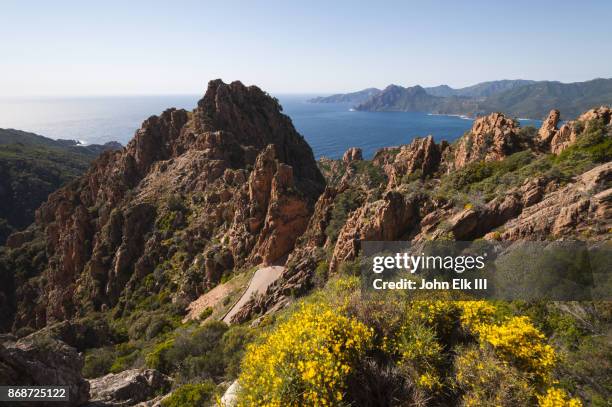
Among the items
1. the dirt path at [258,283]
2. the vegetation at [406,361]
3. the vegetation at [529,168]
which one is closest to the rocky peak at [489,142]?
the vegetation at [529,168]

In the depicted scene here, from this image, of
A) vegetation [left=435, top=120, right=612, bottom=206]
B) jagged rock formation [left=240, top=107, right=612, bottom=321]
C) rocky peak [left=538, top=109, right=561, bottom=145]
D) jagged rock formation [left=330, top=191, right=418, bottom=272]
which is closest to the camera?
jagged rock formation [left=240, top=107, right=612, bottom=321]

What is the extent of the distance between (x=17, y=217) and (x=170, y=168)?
247ft

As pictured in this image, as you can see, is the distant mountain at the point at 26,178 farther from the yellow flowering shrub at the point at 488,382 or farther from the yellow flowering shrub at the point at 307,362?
the yellow flowering shrub at the point at 488,382

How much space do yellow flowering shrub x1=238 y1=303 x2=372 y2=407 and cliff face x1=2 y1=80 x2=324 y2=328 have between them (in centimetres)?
2746

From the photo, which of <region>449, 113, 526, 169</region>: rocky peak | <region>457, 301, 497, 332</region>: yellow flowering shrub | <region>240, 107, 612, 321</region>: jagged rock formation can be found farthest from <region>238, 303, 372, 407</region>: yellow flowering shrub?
<region>449, 113, 526, 169</region>: rocky peak

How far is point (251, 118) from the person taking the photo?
6241 cm

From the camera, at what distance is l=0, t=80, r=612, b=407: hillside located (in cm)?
763

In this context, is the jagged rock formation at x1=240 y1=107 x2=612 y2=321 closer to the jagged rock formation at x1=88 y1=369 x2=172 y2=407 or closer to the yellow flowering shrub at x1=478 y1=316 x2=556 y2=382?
the jagged rock formation at x1=88 y1=369 x2=172 y2=407

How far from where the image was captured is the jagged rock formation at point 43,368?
13.0 metres

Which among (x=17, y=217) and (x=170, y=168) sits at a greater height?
(x=170, y=168)

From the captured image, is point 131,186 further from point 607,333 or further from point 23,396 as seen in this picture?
point 607,333

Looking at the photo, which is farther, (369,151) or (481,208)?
(369,151)

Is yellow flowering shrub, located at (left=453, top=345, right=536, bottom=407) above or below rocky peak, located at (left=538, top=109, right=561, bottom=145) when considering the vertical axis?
below

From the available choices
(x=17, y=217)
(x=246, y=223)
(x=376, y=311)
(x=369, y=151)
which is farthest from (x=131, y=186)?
(x=369, y=151)
